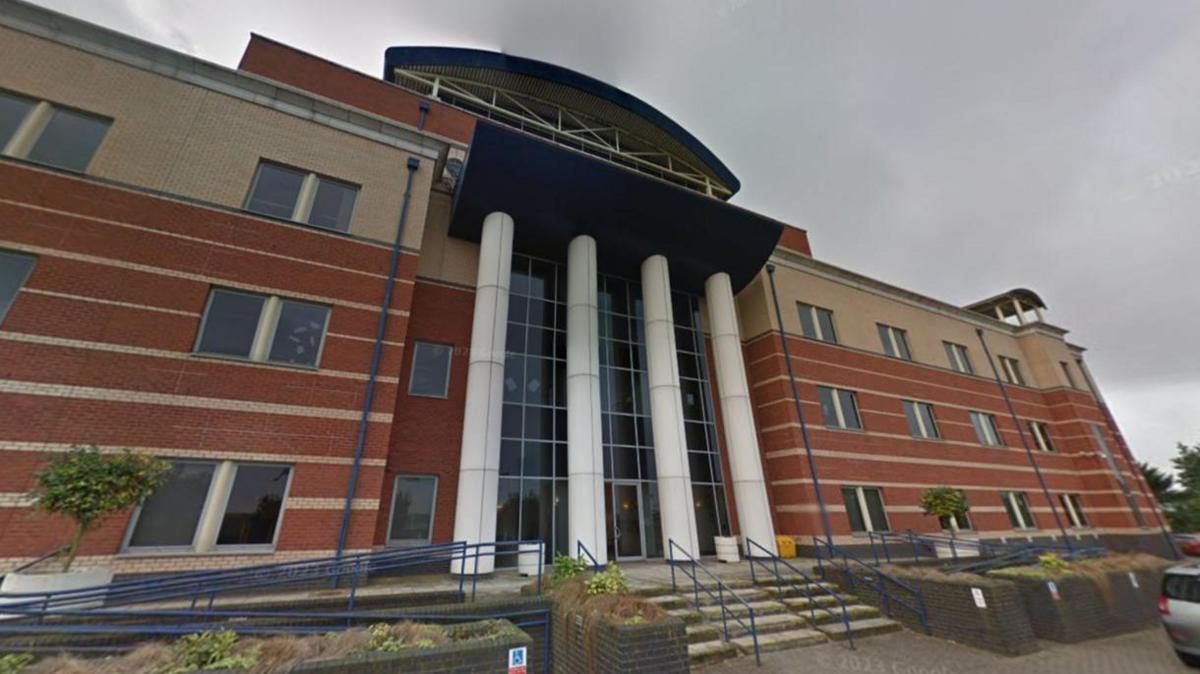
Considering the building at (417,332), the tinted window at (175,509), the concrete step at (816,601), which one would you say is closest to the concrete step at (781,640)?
the concrete step at (816,601)

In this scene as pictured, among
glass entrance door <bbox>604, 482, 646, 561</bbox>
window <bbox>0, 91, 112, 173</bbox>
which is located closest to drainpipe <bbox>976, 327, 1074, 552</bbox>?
glass entrance door <bbox>604, 482, 646, 561</bbox>

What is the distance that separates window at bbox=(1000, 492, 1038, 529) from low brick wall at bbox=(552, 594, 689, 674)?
24.0 meters

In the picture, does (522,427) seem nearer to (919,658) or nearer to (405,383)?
(405,383)

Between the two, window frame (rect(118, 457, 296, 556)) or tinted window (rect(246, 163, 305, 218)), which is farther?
tinted window (rect(246, 163, 305, 218))

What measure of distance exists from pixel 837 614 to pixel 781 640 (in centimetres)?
222

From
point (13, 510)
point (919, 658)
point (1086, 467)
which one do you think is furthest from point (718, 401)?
point (1086, 467)

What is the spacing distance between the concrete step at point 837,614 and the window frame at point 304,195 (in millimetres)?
14315

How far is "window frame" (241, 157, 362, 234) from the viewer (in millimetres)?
11102

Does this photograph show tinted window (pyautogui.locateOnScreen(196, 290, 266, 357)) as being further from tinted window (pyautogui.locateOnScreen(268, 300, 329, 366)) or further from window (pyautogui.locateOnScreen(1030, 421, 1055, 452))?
window (pyautogui.locateOnScreen(1030, 421, 1055, 452))

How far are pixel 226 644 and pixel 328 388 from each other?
6.49 metres

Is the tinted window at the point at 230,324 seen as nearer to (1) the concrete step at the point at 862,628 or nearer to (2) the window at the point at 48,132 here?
(2) the window at the point at 48,132

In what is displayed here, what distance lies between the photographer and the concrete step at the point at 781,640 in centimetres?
798

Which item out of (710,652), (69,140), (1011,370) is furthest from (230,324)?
(1011,370)

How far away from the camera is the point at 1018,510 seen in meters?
21.7
